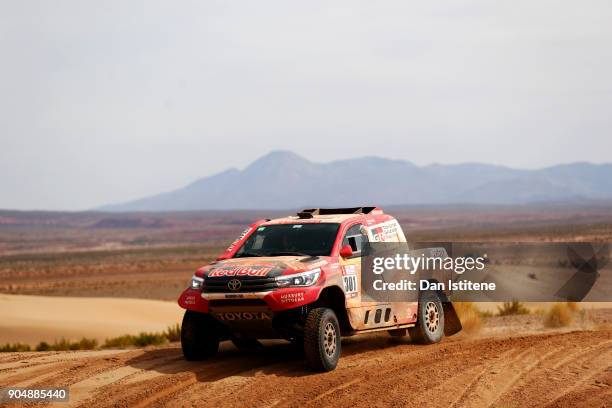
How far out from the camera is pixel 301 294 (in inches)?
451

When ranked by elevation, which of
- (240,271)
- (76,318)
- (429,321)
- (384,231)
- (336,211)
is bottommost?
(76,318)

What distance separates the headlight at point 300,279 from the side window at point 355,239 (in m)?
1.12

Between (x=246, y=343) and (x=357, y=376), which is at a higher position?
(x=246, y=343)

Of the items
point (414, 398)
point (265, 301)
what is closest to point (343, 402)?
point (414, 398)

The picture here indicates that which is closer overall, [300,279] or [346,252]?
[300,279]

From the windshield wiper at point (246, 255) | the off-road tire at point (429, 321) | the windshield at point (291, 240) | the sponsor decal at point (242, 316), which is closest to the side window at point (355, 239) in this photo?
the windshield at point (291, 240)

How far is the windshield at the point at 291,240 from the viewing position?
496 inches

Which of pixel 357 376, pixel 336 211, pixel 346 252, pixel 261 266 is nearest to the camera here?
pixel 357 376

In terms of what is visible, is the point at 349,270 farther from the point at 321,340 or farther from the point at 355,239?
the point at 321,340

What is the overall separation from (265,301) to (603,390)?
4034 millimetres

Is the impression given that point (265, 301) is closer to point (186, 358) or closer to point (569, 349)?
point (186, 358)

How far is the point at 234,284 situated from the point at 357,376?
190 centimetres

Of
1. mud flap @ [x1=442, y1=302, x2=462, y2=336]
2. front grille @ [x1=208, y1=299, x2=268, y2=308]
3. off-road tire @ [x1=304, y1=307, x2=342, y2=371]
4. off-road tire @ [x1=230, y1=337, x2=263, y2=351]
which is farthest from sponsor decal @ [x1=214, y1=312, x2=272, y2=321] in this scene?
mud flap @ [x1=442, y1=302, x2=462, y2=336]

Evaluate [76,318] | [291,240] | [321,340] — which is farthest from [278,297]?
[76,318]
